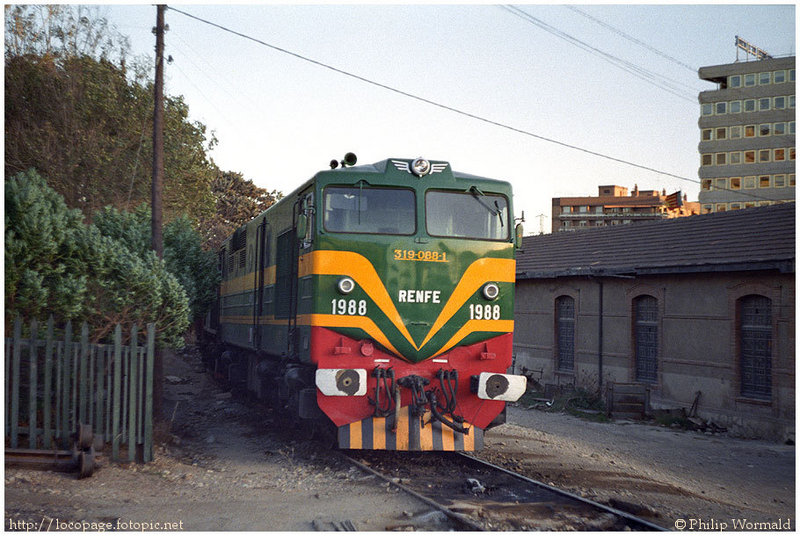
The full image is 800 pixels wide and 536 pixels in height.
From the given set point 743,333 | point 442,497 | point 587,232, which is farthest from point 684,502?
point 587,232

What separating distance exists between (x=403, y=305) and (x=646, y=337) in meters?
11.0

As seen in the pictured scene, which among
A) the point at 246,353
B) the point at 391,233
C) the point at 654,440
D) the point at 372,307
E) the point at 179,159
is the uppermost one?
the point at 179,159

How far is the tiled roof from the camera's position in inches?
632

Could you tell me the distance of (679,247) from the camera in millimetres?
18812

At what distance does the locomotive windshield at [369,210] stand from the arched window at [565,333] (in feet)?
40.7

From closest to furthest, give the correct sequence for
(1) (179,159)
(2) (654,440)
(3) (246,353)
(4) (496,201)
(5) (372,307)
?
(5) (372,307) → (4) (496,201) → (2) (654,440) → (3) (246,353) → (1) (179,159)

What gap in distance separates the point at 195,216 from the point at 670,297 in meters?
17.8

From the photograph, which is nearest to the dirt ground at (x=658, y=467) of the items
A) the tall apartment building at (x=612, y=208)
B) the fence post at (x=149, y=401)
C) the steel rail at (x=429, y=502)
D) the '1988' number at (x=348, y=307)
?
the steel rail at (x=429, y=502)

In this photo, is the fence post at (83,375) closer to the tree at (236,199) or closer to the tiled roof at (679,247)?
the tiled roof at (679,247)

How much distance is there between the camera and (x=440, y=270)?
32.8 ft

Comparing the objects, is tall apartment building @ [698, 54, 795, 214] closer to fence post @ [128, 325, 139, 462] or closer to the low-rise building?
the low-rise building

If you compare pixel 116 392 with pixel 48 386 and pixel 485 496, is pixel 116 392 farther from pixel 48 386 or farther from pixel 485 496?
pixel 485 496

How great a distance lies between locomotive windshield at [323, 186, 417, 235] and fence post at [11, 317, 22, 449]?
3842 millimetres

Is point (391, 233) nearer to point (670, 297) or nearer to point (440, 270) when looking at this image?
point (440, 270)
